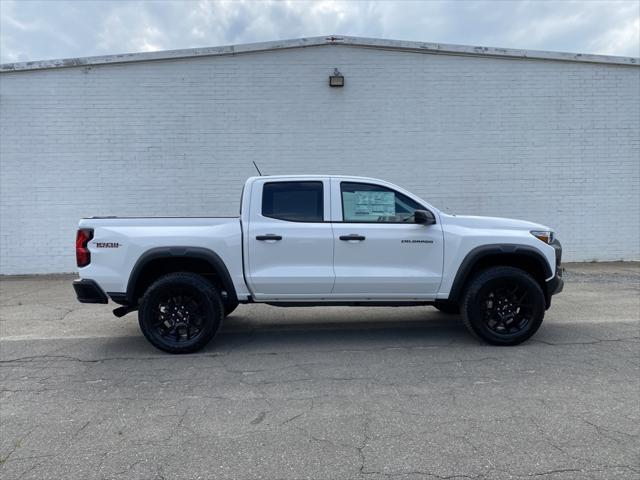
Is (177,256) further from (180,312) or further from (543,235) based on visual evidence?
(543,235)

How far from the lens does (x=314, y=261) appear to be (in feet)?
17.0

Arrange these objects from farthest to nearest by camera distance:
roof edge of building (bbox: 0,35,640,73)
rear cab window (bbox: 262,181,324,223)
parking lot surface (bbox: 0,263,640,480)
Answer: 1. roof edge of building (bbox: 0,35,640,73)
2. rear cab window (bbox: 262,181,324,223)
3. parking lot surface (bbox: 0,263,640,480)

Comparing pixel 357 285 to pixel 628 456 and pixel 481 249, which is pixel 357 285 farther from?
pixel 628 456

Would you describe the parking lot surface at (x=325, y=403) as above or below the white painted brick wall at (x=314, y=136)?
below

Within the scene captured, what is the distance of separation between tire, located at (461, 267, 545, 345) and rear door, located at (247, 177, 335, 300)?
5.28 ft

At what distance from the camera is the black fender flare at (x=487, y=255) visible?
5195 mm

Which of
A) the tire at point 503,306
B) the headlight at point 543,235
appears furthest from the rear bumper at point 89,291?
the headlight at point 543,235

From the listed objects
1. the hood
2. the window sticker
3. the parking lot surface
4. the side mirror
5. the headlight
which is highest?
the window sticker

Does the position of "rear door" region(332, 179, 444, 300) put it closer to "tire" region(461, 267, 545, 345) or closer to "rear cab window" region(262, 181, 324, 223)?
"rear cab window" region(262, 181, 324, 223)

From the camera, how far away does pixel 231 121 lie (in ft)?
35.7

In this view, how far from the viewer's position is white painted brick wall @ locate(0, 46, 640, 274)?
1079 centimetres

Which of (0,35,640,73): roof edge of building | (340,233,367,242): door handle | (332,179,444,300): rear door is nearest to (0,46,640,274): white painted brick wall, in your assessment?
(0,35,640,73): roof edge of building

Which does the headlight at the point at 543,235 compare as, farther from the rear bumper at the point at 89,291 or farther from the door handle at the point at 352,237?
the rear bumper at the point at 89,291

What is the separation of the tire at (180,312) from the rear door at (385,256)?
1.40 metres
